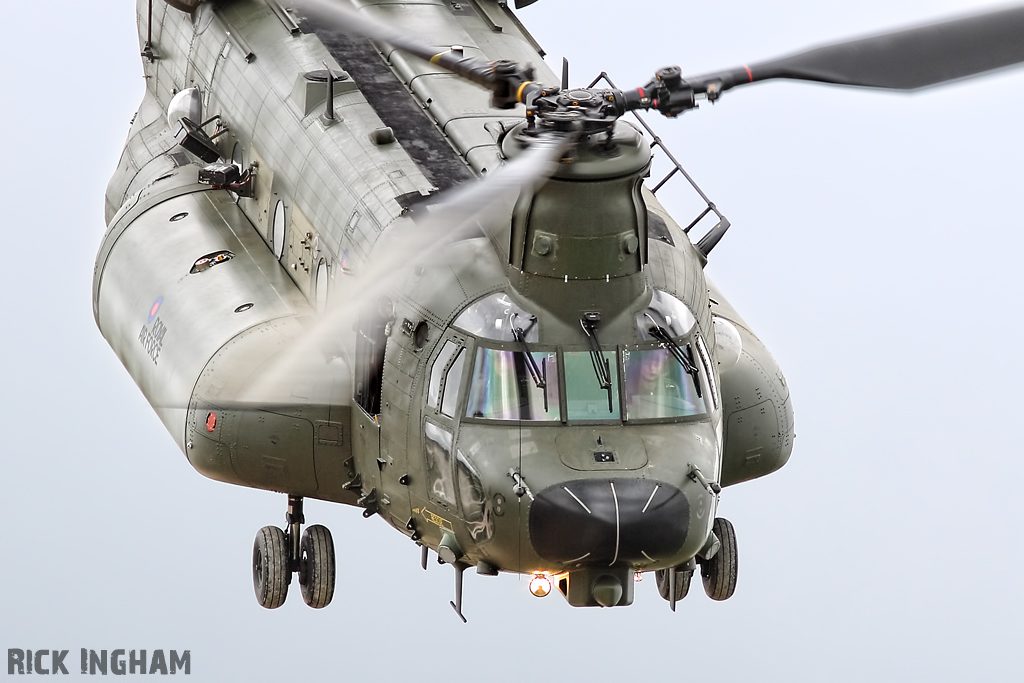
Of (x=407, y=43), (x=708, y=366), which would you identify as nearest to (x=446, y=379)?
(x=708, y=366)

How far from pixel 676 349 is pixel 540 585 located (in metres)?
2.61

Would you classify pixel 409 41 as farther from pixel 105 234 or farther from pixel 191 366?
pixel 105 234

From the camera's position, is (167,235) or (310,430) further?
(167,235)

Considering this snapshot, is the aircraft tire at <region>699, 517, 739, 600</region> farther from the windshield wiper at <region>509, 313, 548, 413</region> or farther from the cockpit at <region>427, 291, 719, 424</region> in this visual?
the windshield wiper at <region>509, 313, 548, 413</region>

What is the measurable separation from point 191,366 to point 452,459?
424cm

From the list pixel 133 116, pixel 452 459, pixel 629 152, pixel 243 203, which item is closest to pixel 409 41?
pixel 629 152

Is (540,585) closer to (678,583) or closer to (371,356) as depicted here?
(371,356)

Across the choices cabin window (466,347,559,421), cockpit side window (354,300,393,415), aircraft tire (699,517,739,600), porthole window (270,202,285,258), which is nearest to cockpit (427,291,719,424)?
cabin window (466,347,559,421)

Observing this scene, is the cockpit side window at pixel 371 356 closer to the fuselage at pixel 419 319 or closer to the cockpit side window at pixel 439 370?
the fuselage at pixel 419 319

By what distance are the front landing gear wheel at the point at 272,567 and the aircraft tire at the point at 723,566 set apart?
4640 mm

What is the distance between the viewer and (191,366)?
22.9 metres

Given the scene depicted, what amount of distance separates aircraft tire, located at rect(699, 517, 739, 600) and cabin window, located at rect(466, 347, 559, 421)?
4.18m

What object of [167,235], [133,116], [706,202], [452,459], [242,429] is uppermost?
[133,116]

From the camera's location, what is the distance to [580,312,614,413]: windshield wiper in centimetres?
1970
